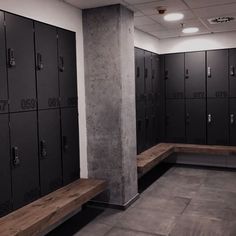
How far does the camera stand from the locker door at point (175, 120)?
21.7 feet

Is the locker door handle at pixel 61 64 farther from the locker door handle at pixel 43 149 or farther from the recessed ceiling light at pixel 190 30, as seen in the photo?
the recessed ceiling light at pixel 190 30

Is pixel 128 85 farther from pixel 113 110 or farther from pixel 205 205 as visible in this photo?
pixel 205 205

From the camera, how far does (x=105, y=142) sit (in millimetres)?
4215

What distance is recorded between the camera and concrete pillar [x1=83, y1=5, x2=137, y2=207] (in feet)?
13.4

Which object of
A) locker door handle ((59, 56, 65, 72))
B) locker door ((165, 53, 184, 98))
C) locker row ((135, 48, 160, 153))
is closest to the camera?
locker door handle ((59, 56, 65, 72))

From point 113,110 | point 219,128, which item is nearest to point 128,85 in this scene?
point 113,110

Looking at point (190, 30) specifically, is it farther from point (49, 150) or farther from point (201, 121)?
point (49, 150)

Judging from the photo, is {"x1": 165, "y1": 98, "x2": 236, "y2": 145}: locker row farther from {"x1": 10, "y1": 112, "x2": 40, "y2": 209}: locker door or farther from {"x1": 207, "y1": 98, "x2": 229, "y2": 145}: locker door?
{"x1": 10, "y1": 112, "x2": 40, "y2": 209}: locker door

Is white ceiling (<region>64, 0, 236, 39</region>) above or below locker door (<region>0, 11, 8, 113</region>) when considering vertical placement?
above

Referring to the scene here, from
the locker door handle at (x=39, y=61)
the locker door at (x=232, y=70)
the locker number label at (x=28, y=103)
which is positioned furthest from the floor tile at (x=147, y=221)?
the locker door at (x=232, y=70)

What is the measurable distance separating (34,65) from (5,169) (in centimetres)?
111

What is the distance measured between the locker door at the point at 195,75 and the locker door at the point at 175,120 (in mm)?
300

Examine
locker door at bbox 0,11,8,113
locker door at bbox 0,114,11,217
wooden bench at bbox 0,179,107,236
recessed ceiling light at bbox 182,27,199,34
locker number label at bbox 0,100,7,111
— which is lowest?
wooden bench at bbox 0,179,107,236

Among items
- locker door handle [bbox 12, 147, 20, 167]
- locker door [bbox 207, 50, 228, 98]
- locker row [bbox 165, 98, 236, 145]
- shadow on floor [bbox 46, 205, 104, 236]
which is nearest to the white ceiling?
locker door [bbox 207, 50, 228, 98]
